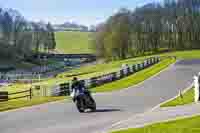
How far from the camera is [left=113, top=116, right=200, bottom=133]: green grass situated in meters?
13.7

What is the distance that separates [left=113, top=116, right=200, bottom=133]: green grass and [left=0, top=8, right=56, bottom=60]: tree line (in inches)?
5457

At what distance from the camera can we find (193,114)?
56.1 feet

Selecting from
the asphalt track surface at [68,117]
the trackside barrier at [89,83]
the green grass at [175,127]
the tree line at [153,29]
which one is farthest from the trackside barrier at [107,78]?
the tree line at [153,29]

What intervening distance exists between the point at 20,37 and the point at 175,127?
529 ft

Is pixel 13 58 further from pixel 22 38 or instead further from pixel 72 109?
pixel 72 109

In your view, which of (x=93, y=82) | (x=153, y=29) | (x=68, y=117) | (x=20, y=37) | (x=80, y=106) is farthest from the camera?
(x=20, y=37)

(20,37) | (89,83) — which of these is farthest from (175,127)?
(20,37)

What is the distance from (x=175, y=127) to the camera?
14305mm

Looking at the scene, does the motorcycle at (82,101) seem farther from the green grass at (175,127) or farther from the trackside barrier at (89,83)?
the trackside barrier at (89,83)

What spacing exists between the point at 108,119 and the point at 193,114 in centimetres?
334

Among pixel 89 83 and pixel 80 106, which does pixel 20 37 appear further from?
pixel 80 106

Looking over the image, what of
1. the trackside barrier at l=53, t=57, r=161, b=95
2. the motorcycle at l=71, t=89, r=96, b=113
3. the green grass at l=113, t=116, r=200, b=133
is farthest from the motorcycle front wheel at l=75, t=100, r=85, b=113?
the trackside barrier at l=53, t=57, r=161, b=95

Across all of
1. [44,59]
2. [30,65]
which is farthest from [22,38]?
[30,65]

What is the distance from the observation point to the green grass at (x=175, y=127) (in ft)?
44.9
